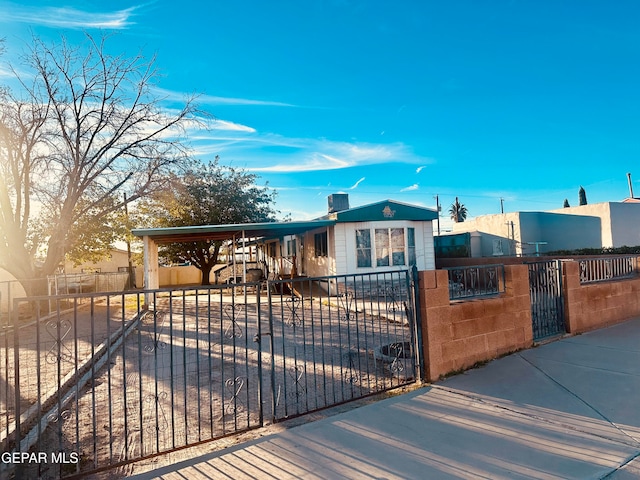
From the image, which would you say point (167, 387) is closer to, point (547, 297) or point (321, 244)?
point (547, 297)

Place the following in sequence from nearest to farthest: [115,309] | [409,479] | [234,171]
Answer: [409,479]
[115,309]
[234,171]

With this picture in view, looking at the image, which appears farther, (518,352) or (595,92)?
(595,92)

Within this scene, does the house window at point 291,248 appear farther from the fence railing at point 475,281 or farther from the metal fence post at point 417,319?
the metal fence post at point 417,319

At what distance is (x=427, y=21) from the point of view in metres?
10.5

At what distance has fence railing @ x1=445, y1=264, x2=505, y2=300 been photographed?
514 centimetres

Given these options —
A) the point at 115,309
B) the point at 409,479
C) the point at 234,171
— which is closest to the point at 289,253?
the point at 234,171

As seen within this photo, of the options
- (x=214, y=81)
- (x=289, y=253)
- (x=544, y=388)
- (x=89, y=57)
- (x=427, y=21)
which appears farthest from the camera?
(x=289, y=253)

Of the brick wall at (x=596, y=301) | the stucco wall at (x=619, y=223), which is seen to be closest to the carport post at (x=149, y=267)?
the brick wall at (x=596, y=301)

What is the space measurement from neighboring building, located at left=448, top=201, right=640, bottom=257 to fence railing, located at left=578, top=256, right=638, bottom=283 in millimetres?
14302

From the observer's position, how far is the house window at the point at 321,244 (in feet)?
52.5

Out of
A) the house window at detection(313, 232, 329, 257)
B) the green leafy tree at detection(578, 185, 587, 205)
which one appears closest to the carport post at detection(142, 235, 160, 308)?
the house window at detection(313, 232, 329, 257)

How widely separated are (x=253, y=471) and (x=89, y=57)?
14961 millimetres

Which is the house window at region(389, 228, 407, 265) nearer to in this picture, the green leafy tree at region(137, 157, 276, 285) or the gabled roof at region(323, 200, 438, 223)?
the gabled roof at region(323, 200, 438, 223)

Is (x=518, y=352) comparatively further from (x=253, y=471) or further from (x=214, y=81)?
(x=214, y=81)
